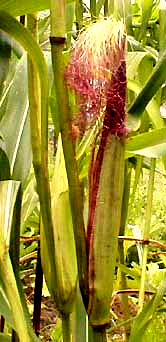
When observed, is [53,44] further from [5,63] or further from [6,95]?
[6,95]

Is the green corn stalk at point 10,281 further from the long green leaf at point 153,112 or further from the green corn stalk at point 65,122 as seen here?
the long green leaf at point 153,112

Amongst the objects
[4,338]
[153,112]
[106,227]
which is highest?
[153,112]

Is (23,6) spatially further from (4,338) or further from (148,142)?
(4,338)

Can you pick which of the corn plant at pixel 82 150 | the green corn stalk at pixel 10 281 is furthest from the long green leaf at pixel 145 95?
the green corn stalk at pixel 10 281

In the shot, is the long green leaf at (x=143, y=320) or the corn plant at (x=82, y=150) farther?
the long green leaf at (x=143, y=320)

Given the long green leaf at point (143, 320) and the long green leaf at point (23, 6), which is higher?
the long green leaf at point (23, 6)

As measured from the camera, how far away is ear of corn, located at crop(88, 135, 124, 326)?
1.17ft

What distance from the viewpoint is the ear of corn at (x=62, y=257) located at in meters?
0.41

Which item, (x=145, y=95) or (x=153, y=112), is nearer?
(x=145, y=95)

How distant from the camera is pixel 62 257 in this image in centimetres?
41

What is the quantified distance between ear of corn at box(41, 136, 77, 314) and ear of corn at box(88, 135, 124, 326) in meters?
0.04

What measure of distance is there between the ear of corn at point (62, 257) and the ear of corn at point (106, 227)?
0.04m

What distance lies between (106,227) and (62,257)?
0.06 meters

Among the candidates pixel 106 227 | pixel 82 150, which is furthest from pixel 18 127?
pixel 106 227
